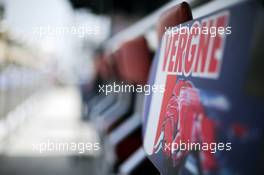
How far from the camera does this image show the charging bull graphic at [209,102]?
655mm

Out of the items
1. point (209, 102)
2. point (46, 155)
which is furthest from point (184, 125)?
point (46, 155)

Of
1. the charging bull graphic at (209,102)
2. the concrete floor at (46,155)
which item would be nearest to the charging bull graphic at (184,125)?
the charging bull graphic at (209,102)

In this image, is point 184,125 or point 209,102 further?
point 184,125

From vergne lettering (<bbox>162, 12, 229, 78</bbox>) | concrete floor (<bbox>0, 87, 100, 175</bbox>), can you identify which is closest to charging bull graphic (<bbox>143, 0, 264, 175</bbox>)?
vergne lettering (<bbox>162, 12, 229, 78</bbox>)

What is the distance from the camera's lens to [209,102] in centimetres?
77

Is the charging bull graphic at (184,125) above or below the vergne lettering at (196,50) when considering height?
below

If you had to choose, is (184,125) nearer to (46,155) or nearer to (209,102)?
(209,102)

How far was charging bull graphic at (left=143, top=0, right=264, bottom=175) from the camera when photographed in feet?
2.15

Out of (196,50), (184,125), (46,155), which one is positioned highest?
(196,50)

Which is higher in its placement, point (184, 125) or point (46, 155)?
point (184, 125)

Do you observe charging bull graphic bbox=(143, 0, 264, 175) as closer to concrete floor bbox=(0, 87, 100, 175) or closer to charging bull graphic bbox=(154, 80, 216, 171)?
charging bull graphic bbox=(154, 80, 216, 171)

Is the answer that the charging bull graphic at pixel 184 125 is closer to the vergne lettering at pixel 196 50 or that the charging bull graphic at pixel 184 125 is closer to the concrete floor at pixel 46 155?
the vergne lettering at pixel 196 50

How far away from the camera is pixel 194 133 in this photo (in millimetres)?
836

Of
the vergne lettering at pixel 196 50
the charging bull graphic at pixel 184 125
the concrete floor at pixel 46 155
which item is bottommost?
the concrete floor at pixel 46 155
